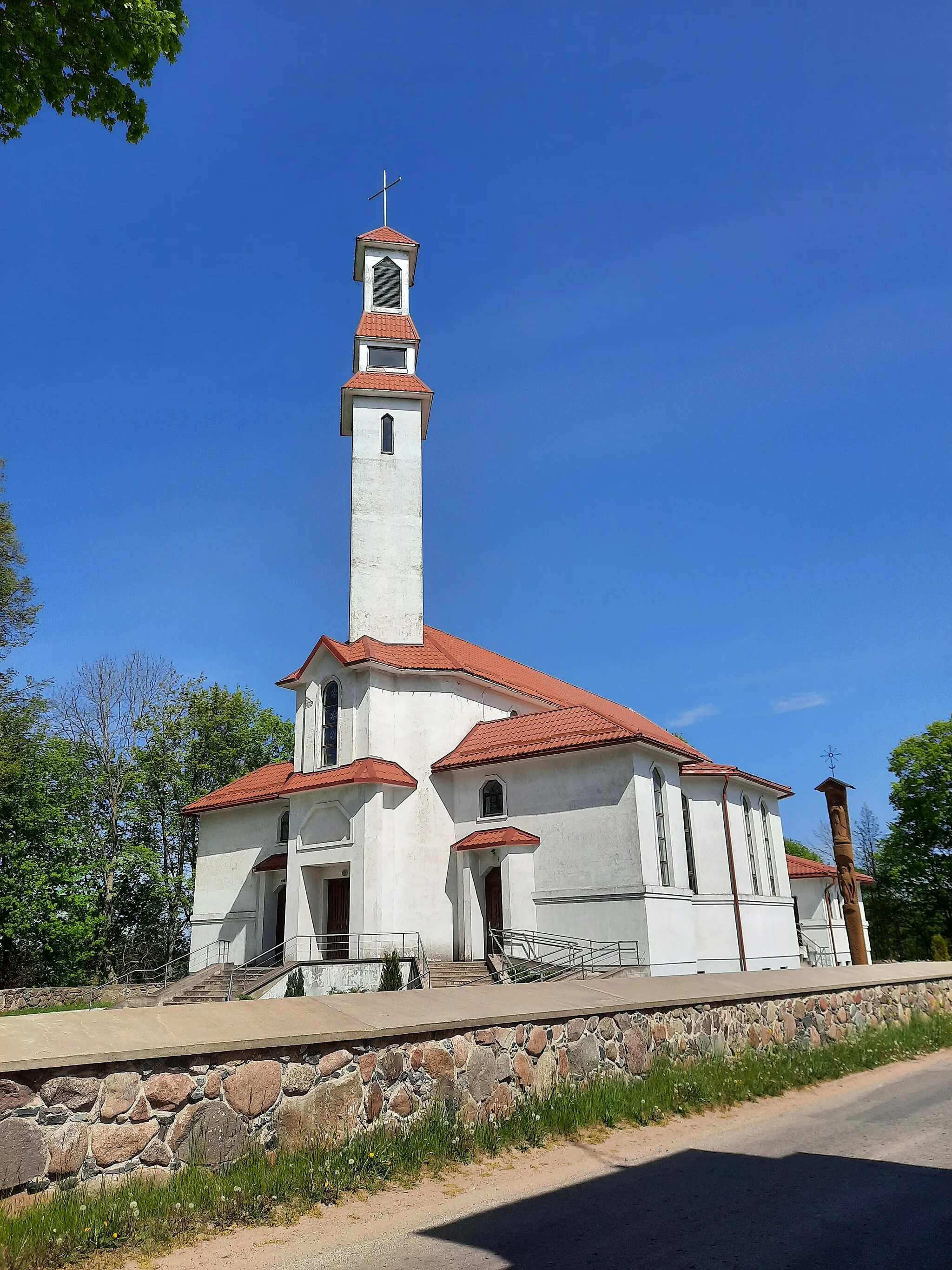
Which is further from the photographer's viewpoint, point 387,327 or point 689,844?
point 387,327

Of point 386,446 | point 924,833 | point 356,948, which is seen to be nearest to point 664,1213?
point 356,948

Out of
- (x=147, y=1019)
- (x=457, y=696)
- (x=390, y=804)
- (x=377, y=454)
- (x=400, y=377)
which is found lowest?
(x=147, y=1019)

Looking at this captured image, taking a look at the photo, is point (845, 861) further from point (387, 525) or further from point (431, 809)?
point (387, 525)

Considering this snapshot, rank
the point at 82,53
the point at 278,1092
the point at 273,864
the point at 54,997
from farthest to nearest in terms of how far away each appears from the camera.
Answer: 1. the point at 54,997
2. the point at 273,864
3. the point at 82,53
4. the point at 278,1092

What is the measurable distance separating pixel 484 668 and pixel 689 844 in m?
9.24

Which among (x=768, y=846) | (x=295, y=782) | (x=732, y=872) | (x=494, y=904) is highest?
(x=295, y=782)

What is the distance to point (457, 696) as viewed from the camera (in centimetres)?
2872

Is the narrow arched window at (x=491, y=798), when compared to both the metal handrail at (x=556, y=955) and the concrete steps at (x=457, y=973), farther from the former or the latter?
the concrete steps at (x=457, y=973)

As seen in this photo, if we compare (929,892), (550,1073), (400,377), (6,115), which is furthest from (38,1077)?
(929,892)

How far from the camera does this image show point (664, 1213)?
18.6ft

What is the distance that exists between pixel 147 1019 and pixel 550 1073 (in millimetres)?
3836

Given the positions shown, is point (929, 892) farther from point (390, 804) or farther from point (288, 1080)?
point (288, 1080)

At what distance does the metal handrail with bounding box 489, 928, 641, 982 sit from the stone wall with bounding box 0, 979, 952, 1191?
13.5 meters

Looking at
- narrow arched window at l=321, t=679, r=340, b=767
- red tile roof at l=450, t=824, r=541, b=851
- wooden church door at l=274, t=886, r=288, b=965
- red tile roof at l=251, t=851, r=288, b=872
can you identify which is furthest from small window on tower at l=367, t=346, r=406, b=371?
wooden church door at l=274, t=886, r=288, b=965
